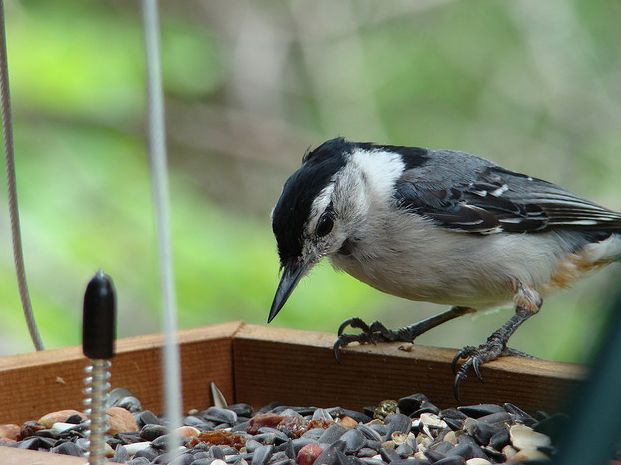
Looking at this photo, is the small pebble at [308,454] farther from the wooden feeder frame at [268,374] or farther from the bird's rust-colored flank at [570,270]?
the bird's rust-colored flank at [570,270]

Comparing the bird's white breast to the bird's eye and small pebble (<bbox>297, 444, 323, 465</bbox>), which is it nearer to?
the bird's eye

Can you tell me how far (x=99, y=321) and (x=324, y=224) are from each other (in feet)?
5.56

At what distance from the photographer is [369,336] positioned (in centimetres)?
318

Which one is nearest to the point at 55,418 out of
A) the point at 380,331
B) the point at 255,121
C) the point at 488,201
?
the point at 380,331

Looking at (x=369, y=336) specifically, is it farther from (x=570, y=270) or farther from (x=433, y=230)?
(x=570, y=270)

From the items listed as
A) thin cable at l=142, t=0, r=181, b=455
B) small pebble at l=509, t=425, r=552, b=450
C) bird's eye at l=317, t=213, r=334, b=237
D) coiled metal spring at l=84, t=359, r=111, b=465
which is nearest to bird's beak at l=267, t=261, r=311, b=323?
bird's eye at l=317, t=213, r=334, b=237

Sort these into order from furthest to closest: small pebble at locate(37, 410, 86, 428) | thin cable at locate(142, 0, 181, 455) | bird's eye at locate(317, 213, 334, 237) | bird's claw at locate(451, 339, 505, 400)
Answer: bird's eye at locate(317, 213, 334, 237) < bird's claw at locate(451, 339, 505, 400) < small pebble at locate(37, 410, 86, 428) < thin cable at locate(142, 0, 181, 455)

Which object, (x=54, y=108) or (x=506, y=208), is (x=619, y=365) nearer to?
(x=506, y=208)

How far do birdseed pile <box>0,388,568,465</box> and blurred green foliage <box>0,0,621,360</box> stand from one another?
137cm

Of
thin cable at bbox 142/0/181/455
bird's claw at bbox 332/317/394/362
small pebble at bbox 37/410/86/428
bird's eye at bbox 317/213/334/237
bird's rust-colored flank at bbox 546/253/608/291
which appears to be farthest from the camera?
bird's rust-colored flank at bbox 546/253/608/291

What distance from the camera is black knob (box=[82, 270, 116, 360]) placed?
1540 mm

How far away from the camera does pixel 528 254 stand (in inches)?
135

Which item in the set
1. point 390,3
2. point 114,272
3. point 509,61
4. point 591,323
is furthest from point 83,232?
point 591,323

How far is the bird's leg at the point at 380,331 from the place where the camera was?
3.08m
